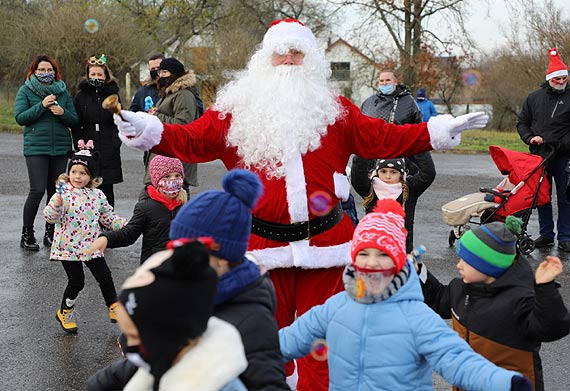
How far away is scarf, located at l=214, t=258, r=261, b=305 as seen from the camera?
236 centimetres

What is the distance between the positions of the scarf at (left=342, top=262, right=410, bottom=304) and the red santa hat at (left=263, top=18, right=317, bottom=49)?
66.0 inches

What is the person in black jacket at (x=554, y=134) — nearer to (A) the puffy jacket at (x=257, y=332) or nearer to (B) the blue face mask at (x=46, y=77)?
(B) the blue face mask at (x=46, y=77)

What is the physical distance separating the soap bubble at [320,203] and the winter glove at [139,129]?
864mm

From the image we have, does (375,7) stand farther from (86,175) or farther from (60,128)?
(86,175)

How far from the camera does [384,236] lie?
2.97 m

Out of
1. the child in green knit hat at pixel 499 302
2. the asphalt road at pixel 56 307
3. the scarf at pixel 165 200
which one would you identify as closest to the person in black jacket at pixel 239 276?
the asphalt road at pixel 56 307

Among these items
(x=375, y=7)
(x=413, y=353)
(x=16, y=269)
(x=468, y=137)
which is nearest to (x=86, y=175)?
(x=16, y=269)

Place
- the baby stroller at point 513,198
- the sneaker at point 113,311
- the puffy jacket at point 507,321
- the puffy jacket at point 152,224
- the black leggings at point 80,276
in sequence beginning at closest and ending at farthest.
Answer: the puffy jacket at point 507,321 < the puffy jacket at point 152,224 < the black leggings at point 80,276 < the sneaker at point 113,311 < the baby stroller at point 513,198

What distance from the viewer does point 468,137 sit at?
2186 cm

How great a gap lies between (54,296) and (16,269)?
3.33 ft

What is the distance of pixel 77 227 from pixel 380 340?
3.18 meters

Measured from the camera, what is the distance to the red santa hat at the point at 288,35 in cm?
420

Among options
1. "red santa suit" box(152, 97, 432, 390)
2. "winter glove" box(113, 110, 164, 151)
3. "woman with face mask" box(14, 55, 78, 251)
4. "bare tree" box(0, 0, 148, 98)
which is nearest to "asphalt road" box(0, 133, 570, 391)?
"woman with face mask" box(14, 55, 78, 251)

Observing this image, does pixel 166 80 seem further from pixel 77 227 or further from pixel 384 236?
pixel 384 236
